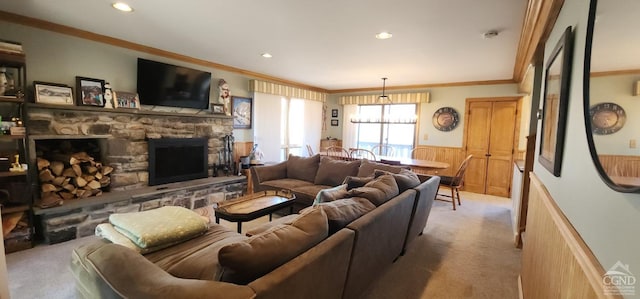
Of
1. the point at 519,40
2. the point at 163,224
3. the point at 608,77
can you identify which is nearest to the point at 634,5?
the point at 608,77

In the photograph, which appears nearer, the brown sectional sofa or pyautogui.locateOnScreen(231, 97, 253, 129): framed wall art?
the brown sectional sofa

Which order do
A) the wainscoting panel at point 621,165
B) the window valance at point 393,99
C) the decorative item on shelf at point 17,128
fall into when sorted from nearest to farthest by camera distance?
the wainscoting panel at point 621,165 < the decorative item on shelf at point 17,128 < the window valance at point 393,99

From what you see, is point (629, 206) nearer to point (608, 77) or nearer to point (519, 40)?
Answer: point (608, 77)

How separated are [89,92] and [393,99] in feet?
18.1

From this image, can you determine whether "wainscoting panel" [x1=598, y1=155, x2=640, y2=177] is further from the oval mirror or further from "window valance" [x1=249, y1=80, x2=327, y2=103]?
"window valance" [x1=249, y1=80, x2=327, y2=103]

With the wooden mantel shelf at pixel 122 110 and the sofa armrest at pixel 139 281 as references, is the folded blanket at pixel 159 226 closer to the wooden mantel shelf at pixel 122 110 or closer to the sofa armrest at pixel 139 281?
the sofa armrest at pixel 139 281

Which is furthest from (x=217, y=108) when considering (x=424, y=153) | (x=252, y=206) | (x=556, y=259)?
(x=556, y=259)

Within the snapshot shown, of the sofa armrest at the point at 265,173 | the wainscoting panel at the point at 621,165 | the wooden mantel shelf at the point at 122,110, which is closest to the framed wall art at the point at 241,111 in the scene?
the wooden mantel shelf at the point at 122,110

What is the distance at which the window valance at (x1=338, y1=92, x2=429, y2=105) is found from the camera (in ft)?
20.2

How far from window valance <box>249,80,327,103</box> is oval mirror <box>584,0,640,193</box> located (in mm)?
5027

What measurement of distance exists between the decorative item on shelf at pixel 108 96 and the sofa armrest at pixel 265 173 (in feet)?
6.49

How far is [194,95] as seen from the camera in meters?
4.47

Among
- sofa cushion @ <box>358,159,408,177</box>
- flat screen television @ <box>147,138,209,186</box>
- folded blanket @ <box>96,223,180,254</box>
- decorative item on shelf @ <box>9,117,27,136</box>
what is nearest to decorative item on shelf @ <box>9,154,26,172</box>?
decorative item on shelf @ <box>9,117,27,136</box>

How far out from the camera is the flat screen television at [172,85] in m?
3.90
